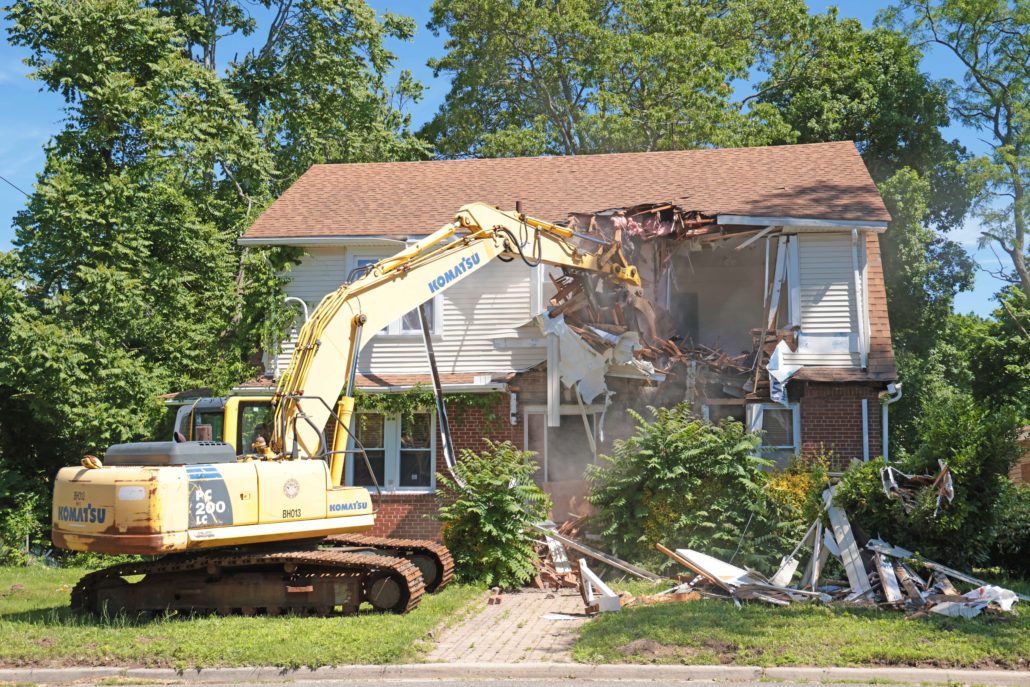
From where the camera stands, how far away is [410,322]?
19.4 m

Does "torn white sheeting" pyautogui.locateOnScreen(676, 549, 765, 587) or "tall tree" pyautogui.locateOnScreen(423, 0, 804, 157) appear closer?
"torn white sheeting" pyautogui.locateOnScreen(676, 549, 765, 587)

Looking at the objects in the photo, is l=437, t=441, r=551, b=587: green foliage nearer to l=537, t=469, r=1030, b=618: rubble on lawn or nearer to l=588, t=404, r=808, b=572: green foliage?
l=537, t=469, r=1030, b=618: rubble on lawn

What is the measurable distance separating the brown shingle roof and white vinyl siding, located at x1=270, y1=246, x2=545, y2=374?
1384mm

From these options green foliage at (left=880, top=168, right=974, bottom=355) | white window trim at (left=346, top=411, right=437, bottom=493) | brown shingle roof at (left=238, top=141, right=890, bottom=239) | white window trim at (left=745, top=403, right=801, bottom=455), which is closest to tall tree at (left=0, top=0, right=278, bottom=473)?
brown shingle roof at (left=238, top=141, right=890, bottom=239)

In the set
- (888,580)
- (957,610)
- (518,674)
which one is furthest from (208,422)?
(957,610)

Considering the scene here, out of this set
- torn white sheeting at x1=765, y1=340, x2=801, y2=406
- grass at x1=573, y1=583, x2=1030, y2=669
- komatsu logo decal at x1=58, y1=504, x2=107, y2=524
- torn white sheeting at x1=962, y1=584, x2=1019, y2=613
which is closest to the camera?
grass at x1=573, y1=583, x2=1030, y2=669

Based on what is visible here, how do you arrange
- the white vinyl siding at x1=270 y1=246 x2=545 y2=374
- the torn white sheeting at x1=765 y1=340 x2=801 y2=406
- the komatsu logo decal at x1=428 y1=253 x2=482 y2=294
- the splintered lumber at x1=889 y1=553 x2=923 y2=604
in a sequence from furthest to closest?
the white vinyl siding at x1=270 y1=246 x2=545 y2=374 → the torn white sheeting at x1=765 y1=340 x2=801 y2=406 → the komatsu logo decal at x1=428 y1=253 x2=482 y2=294 → the splintered lumber at x1=889 y1=553 x2=923 y2=604

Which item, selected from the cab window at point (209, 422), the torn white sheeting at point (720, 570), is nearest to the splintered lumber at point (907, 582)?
the torn white sheeting at point (720, 570)

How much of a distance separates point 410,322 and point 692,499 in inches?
274

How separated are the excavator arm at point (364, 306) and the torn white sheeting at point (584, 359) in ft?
Answer: 3.95

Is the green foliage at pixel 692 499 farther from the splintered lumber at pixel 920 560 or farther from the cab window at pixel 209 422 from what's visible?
the cab window at pixel 209 422

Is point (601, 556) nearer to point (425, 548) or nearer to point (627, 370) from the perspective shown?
point (425, 548)

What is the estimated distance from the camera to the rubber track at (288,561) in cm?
1175

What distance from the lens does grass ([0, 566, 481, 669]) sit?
956 cm
